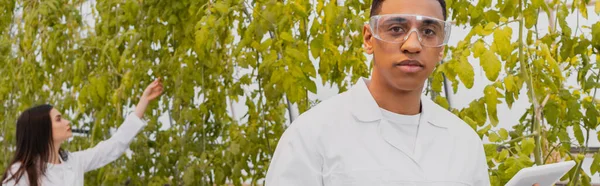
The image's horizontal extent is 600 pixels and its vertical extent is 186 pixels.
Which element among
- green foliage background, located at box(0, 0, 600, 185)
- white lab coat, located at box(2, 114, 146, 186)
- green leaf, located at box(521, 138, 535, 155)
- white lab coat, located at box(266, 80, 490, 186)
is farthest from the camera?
white lab coat, located at box(2, 114, 146, 186)

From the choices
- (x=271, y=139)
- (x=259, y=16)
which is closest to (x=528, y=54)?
(x=259, y=16)

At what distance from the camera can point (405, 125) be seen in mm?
1291

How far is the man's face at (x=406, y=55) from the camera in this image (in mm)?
1251

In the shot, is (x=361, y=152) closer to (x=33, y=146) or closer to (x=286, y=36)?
(x=286, y=36)

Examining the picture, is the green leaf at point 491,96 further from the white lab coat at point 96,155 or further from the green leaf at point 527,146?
the white lab coat at point 96,155

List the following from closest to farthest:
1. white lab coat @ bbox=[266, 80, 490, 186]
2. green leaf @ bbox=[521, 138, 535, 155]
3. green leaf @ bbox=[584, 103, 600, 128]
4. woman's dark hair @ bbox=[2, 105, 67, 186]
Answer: white lab coat @ bbox=[266, 80, 490, 186], green leaf @ bbox=[521, 138, 535, 155], green leaf @ bbox=[584, 103, 600, 128], woman's dark hair @ bbox=[2, 105, 67, 186]

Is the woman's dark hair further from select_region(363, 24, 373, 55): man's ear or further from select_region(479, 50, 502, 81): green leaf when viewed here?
select_region(363, 24, 373, 55): man's ear

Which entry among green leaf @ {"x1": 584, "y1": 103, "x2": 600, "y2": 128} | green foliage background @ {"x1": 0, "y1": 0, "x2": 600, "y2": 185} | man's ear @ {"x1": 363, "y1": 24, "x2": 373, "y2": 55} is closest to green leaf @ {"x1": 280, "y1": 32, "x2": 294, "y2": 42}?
green foliage background @ {"x1": 0, "y1": 0, "x2": 600, "y2": 185}

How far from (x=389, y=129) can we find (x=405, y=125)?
36 millimetres

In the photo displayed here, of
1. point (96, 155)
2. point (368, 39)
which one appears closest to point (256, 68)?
point (96, 155)

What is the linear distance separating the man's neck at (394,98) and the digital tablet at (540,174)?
175mm

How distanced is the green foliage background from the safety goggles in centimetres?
87

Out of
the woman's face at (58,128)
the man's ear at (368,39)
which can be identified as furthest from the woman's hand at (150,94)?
the man's ear at (368,39)

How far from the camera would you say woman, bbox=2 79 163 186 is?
3166 millimetres
